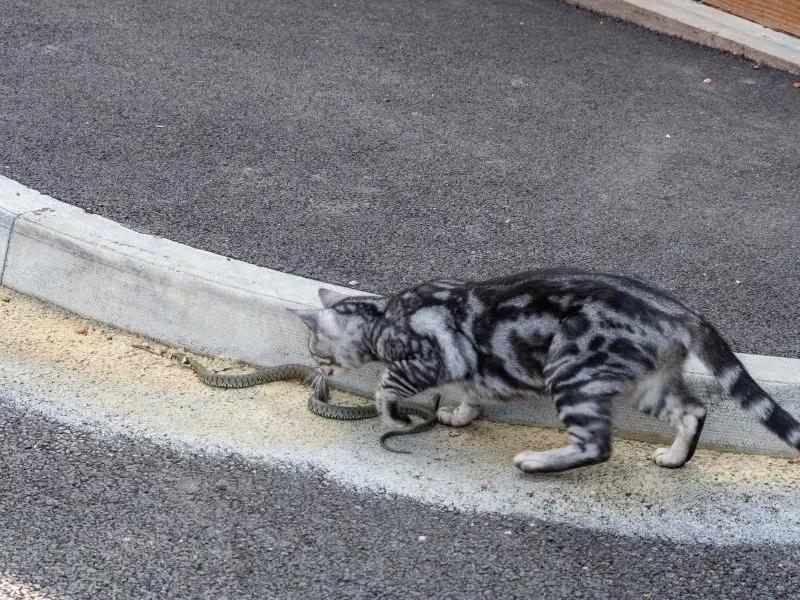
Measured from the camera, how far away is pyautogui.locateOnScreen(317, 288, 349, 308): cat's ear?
209 inches

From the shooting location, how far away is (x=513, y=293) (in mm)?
4973

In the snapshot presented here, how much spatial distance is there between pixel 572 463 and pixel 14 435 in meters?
2.26

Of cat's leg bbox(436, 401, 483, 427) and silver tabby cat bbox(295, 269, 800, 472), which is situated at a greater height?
silver tabby cat bbox(295, 269, 800, 472)

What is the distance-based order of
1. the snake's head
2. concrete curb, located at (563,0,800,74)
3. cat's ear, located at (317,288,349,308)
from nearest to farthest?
cat's ear, located at (317,288,349,308) → the snake's head → concrete curb, located at (563,0,800,74)

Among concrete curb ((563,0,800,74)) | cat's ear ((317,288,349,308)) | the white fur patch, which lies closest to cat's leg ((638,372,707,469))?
the white fur patch

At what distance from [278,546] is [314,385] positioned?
124cm

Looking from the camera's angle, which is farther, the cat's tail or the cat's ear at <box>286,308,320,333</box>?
the cat's ear at <box>286,308,320,333</box>

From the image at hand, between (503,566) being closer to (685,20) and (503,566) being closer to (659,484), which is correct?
(659,484)

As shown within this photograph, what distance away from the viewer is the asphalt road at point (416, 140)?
20.5 ft

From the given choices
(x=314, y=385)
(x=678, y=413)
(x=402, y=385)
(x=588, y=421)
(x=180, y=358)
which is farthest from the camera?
(x=180, y=358)

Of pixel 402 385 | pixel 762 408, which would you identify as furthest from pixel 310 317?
pixel 762 408

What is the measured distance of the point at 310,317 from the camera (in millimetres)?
5227

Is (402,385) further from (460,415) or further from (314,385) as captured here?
(314,385)

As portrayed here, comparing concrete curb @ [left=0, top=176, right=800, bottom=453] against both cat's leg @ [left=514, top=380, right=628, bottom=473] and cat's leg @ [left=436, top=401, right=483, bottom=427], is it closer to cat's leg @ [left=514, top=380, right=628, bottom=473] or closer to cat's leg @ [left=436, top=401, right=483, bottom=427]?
cat's leg @ [left=436, top=401, right=483, bottom=427]
